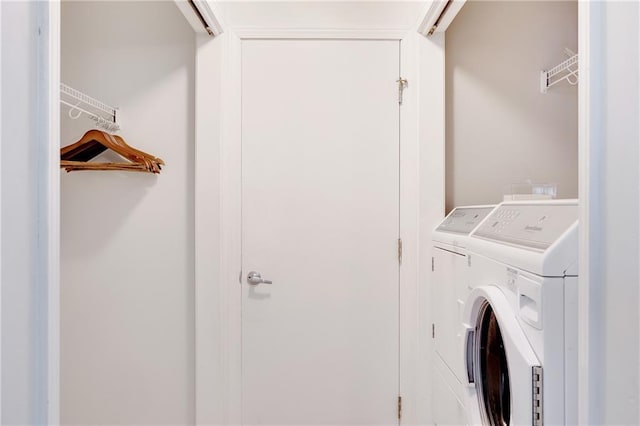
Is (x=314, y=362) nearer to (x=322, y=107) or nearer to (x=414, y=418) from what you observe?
(x=414, y=418)

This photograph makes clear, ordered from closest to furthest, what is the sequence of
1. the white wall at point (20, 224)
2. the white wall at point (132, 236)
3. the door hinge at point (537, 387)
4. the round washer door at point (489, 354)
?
1. the white wall at point (20, 224)
2. the door hinge at point (537, 387)
3. the round washer door at point (489, 354)
4. the white wall at point (132, 236)

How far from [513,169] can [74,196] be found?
2.24m

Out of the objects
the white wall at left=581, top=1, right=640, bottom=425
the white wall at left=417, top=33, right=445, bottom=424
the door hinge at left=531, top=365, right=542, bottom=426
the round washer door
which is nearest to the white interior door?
the white wall at left=417, top=33, right=445, bottom=424

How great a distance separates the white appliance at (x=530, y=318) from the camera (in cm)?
84

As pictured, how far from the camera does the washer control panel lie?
140cm

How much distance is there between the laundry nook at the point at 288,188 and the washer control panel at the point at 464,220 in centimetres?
1

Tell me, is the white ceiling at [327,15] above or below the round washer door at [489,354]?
above

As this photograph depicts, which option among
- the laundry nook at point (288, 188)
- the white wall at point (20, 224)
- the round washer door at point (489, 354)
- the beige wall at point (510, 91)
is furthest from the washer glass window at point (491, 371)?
the white wall at point (20, 224)

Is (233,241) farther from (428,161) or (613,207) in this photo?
(613,207)

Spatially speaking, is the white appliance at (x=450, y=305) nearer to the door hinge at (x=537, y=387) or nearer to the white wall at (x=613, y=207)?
the door hinge at (x=537, y=387)

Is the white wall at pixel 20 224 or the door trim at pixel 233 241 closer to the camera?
the white wall at pixel 20 224

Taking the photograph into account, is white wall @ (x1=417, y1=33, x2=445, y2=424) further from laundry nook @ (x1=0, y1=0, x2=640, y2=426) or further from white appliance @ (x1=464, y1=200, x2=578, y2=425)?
white appliance @ (x1=464, y1=200, x2=578, y2=425)

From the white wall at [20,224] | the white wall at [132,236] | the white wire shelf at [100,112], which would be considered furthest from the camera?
the white wall at [132,236]

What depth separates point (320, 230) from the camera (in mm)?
1734
